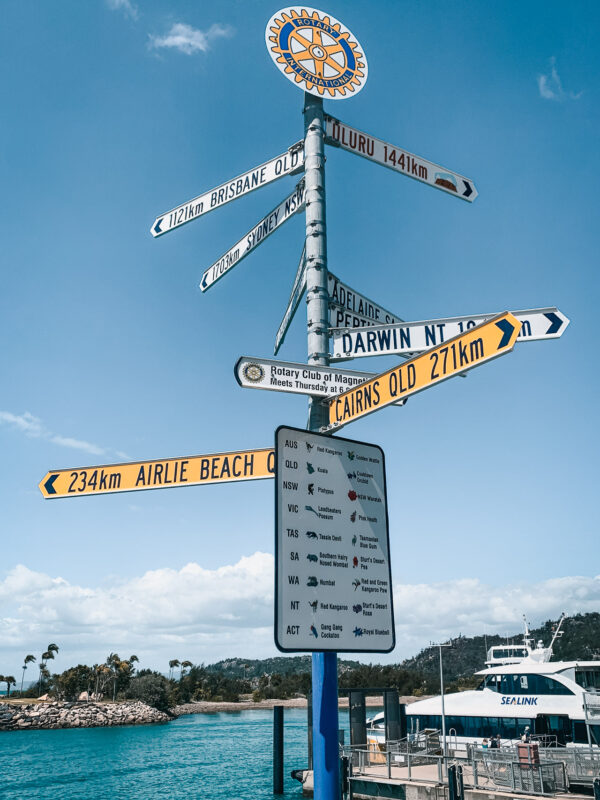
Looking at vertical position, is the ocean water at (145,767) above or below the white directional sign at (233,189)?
below

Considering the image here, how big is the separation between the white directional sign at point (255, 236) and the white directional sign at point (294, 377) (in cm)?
234

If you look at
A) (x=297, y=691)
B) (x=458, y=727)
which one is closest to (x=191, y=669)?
(x=297, y=691)

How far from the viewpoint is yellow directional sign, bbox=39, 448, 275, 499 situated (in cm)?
540

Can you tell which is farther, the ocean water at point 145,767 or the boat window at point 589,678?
the ocean water at point 145,767

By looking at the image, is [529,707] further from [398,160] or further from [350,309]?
[398,160]

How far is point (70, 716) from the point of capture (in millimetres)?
108688

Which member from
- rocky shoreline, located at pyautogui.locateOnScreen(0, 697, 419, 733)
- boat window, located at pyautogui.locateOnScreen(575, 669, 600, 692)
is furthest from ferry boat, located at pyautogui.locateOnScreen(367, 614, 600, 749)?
rocky shoreline, located at pyautogui.locateOnScreen(0, 697, 419, 733)

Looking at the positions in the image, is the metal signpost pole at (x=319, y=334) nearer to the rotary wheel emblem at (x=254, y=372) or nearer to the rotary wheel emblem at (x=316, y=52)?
the rotary wheel emblem at (x=316, y=52)

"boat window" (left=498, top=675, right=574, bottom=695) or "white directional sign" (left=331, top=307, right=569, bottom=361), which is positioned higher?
"white directional sign" (left=331, top=307, right=569, bottom=361)

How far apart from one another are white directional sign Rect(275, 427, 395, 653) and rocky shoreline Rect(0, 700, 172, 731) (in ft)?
400

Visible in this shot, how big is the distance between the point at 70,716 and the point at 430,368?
408 ft

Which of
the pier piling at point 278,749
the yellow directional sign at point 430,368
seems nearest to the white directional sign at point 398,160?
the yellow directional sign at point 430,368

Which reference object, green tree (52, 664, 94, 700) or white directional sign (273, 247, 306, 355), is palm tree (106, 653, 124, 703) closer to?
green tree (52, 664, 94, 700)

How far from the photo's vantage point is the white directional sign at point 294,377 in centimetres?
487
